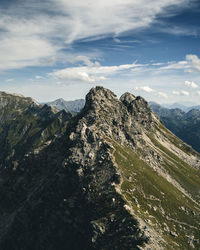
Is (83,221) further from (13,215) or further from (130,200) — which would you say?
(13,215)

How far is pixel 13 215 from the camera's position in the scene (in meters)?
140

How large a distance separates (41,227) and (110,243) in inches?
1953

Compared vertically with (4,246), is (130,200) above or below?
above

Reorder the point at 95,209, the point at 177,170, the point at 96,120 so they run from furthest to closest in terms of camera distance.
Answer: the point at 177,170
the point at 96,120
the point at 95,209

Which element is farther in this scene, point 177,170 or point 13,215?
point 177,170

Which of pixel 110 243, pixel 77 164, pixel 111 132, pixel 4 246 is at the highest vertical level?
pixel 111 132

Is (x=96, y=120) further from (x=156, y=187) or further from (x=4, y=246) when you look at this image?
(x=4, y=246)

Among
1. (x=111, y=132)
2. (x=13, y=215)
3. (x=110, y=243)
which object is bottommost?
(x=13, y=215)

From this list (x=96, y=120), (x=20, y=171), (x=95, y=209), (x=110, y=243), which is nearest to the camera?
(x=110, y=243)

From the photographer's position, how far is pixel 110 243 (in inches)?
3681

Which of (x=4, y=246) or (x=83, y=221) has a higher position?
(x=83, y=221)

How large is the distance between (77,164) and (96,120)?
4942 centimetres

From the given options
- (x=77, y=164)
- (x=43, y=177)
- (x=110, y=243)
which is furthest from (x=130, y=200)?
(x=43, y=177)

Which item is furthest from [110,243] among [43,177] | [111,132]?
[111,132]
